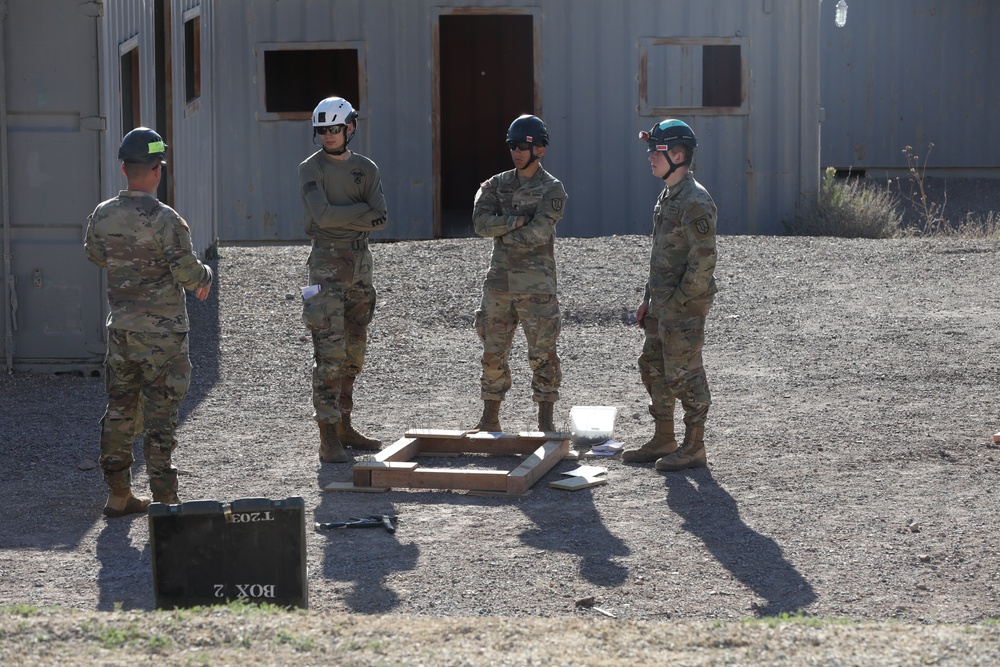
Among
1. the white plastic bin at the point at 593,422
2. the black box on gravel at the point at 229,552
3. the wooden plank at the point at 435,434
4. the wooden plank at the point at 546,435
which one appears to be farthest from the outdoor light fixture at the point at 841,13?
the black box on gravel at the point at 229,552

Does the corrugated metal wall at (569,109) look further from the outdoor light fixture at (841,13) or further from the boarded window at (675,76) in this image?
the outdoor light fixture at (841,13)

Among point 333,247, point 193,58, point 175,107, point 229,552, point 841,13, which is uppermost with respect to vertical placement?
point 841,13

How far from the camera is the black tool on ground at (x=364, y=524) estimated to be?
21.9 feet

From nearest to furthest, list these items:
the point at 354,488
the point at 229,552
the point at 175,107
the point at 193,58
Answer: the point at 229,552 → the point at 354,488 → the point at 175,107 → the point at 193,58

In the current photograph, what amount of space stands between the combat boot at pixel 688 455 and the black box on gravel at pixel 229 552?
9.69ft

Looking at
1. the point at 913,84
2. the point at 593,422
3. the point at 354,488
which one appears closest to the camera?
the point at 354,488

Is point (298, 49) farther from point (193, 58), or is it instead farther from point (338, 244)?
→ point (338, 244)

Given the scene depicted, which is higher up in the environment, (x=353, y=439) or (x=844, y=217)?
(x=844, y=217)

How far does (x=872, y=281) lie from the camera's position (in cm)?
1346

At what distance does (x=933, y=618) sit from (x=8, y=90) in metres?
7.61

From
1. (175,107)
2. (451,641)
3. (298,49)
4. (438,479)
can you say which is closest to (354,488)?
(438,479)

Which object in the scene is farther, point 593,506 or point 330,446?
point 330,446

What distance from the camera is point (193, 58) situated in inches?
595

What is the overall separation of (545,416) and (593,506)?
4.64 ft
